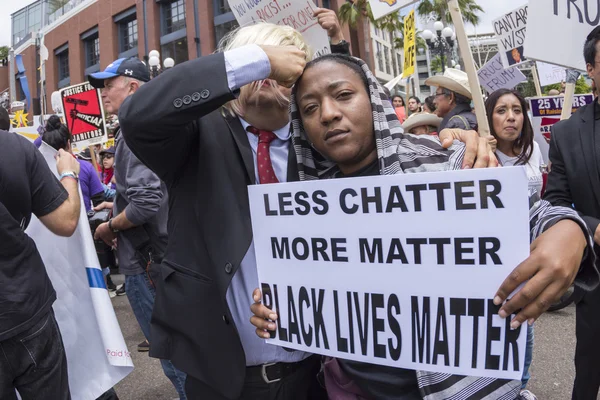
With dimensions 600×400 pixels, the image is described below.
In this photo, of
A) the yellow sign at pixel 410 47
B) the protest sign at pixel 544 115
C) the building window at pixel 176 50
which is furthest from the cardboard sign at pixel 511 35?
the building window at pixel 176 50

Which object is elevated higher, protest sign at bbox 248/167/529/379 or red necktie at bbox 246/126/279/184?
red necktie at bbox 246/126/279/184

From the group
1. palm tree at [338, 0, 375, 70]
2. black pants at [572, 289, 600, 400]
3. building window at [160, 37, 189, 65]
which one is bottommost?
black pants at [572, 289, 600, 400]

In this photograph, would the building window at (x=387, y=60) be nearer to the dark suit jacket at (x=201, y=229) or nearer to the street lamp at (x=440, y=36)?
the street lamp at (x=440, y=36)

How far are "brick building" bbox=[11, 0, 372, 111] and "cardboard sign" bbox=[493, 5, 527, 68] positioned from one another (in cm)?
2092

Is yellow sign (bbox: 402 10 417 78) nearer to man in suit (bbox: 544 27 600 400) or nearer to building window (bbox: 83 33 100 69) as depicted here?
man in suit (bbox: 544 27 600 400)

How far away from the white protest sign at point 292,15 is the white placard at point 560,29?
4.17ft

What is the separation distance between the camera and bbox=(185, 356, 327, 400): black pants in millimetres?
1480

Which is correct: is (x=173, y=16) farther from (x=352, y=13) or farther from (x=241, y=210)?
(x=241, y=210)

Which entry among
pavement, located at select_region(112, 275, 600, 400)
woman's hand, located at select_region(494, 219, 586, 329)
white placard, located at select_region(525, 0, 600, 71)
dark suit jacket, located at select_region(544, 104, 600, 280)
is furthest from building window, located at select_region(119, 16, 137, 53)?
woman's hand, located at select_region(494, 219, 586, 329)

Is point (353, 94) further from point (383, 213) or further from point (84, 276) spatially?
point (84, 276)

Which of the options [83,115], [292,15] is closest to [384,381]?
[292,15]

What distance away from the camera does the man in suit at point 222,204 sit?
126 centimetres

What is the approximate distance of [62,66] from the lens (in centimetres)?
4009

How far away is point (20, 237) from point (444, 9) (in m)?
27.1
